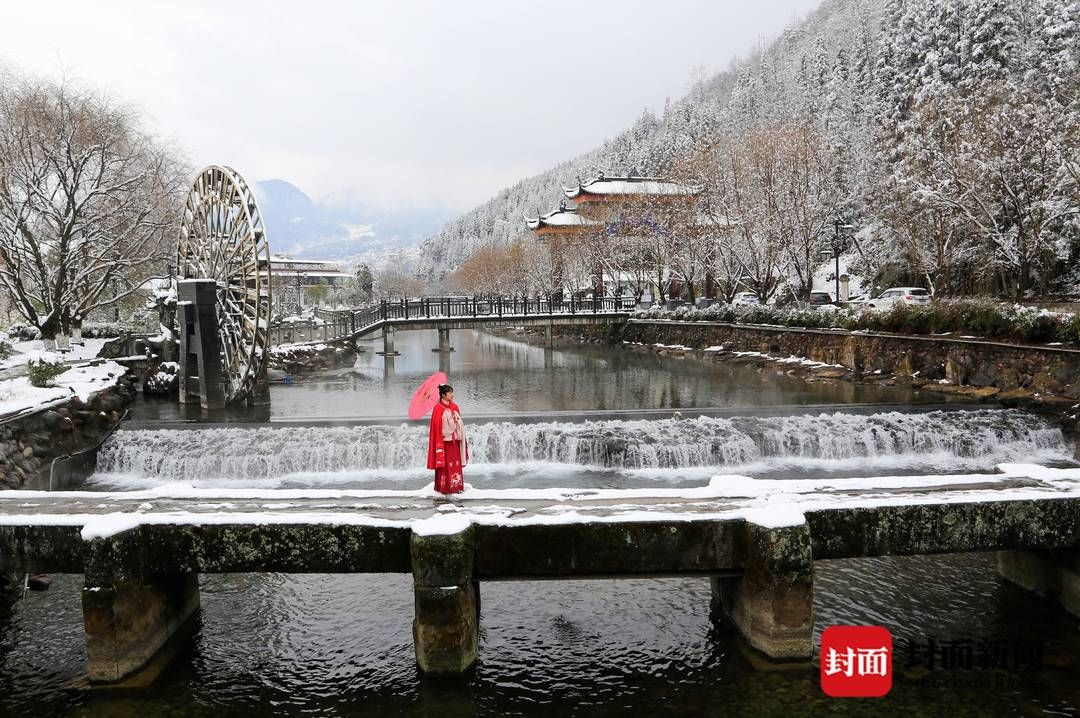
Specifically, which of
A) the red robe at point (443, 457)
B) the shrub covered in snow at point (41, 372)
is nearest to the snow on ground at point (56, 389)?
the shrub covered in snow at point (41, 372)

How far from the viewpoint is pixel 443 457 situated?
26.8ft

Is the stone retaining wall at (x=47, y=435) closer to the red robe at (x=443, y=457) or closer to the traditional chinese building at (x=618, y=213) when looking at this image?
the red robe at (x=443, y=457)

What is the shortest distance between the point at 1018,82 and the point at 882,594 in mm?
37064

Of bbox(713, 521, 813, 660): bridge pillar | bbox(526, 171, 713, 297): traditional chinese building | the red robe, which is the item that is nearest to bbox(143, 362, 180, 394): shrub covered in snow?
the red robe

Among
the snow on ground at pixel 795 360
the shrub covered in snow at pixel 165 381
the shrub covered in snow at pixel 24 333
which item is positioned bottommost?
the snow on ground at pixel 795 360

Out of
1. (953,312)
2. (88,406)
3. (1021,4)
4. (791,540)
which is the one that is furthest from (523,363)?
(1021,4)

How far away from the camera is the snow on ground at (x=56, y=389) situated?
14.0m

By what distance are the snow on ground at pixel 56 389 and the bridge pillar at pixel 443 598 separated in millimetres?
10853

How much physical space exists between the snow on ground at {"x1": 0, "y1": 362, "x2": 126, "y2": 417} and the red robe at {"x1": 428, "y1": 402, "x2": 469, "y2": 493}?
9777mm

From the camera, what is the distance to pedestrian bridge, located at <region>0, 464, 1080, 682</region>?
258 inches

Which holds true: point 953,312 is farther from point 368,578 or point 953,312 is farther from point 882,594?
point 368,578

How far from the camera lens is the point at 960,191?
28125 mm
